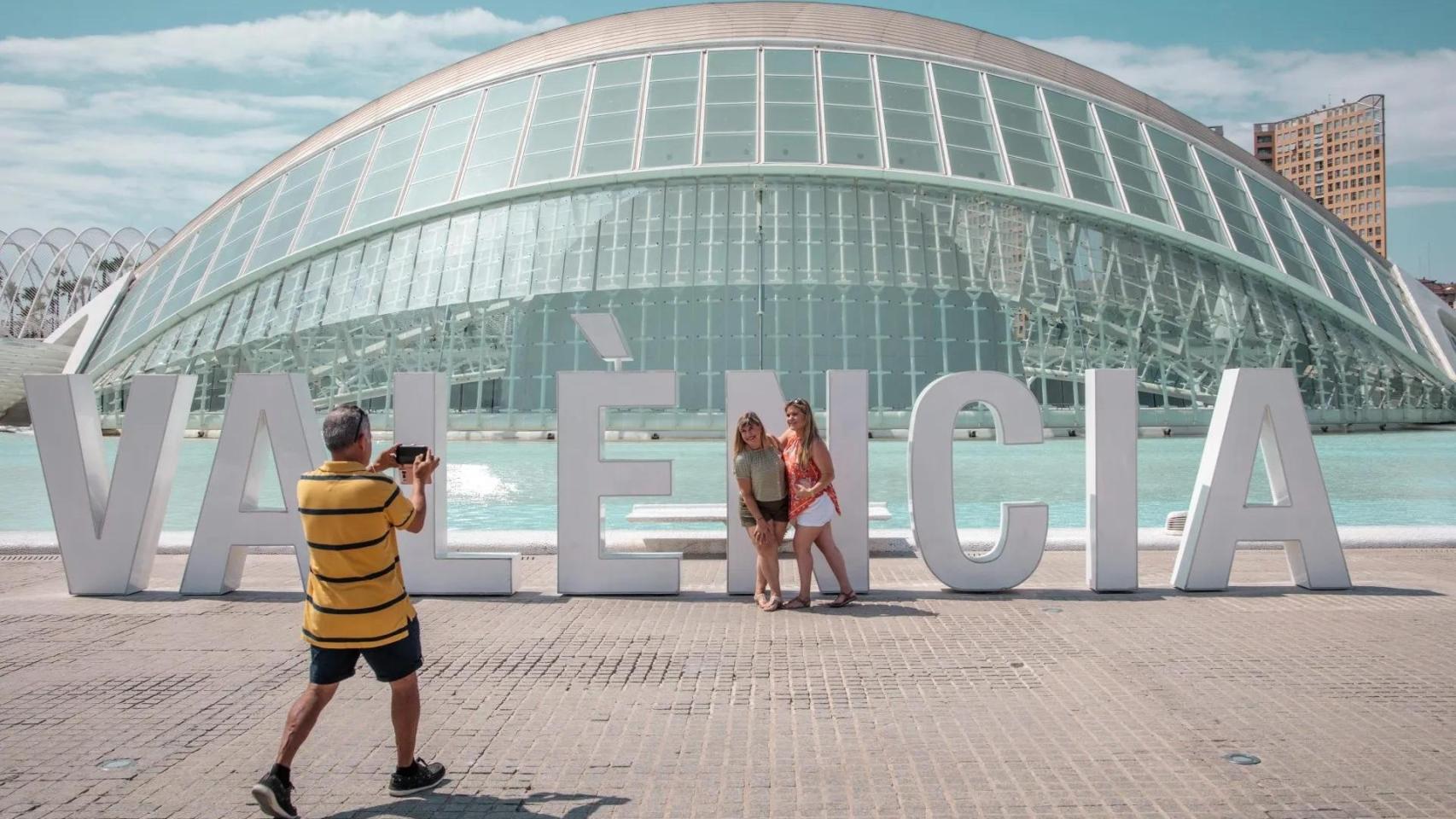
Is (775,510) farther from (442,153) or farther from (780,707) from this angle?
(442,153)

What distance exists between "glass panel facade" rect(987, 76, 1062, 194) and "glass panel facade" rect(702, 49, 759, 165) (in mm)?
6300

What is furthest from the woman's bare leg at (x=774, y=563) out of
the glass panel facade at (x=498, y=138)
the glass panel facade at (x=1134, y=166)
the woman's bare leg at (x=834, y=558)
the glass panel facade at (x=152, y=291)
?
the glass panel facade at (x=152, y=291)

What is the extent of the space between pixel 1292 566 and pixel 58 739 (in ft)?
27.2

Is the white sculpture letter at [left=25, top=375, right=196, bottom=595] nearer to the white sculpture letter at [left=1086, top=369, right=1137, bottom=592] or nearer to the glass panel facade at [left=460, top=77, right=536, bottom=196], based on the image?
the white sculpture letter at [left=1086, top=369, right=1137, bottom=592]

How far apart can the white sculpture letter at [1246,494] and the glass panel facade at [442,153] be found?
22861 mm

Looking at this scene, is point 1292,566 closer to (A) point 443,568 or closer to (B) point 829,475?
(B) point 829,475

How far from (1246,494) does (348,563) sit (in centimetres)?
672

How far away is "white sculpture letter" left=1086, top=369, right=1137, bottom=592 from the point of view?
8328 mm

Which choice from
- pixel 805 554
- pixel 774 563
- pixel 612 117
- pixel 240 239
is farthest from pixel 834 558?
pixel 240 239

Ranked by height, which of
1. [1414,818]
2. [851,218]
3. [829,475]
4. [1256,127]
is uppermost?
[1256,127]

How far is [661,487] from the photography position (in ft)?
27.3

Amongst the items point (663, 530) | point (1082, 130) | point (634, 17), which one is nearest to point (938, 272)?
point (1082, 130)

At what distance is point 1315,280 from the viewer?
28094 mm

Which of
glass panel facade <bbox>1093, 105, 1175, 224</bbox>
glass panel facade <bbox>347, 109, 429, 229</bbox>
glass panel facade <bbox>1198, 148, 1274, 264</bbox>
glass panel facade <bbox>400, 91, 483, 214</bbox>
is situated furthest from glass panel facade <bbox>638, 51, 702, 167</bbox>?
glass panel facade <bbox>1198, 148, 1274, 264</bbox>
